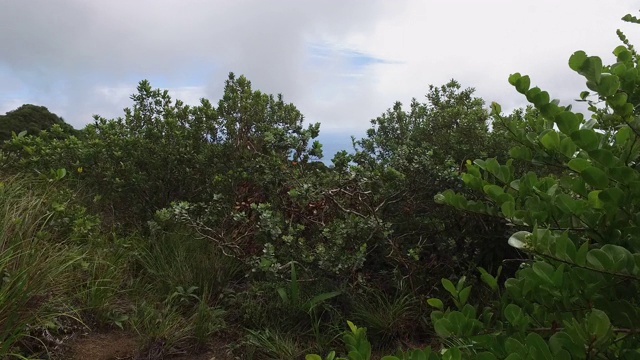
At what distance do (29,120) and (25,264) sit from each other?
6.99 m

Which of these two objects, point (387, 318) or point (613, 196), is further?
point (387, 318)

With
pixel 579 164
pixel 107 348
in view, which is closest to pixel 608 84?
pixel 579 164

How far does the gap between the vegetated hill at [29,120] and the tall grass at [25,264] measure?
4742mm

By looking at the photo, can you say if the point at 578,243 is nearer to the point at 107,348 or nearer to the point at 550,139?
the point at 550,139

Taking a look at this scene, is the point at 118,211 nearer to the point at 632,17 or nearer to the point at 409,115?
the point at 409,115

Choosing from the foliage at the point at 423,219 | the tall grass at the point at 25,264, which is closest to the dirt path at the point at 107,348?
the tall grass at the point at 25,264

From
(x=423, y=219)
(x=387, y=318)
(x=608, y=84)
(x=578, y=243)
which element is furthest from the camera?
(x=423, y=219)

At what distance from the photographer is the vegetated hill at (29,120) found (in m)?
9.08

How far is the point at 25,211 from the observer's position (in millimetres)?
4410

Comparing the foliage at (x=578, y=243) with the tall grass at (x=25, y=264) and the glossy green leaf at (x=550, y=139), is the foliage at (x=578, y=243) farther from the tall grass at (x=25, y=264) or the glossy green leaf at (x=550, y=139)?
the tall grass at (x=25, y=264)

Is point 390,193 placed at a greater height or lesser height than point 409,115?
lesser

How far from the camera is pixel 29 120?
380 inches

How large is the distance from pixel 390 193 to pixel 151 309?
80.5 inches

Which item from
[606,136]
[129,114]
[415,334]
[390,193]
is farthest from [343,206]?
[129,114]
